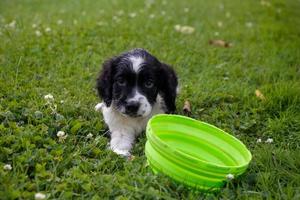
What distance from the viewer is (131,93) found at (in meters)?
4.69

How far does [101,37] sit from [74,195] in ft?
15.3

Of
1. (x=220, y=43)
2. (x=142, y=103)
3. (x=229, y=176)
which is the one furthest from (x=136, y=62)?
(x=220, y=43)

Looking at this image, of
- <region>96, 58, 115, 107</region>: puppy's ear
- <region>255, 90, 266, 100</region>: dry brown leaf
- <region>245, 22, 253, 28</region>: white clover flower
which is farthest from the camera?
<region>245, 22, 253, 28</region>: white clover flower

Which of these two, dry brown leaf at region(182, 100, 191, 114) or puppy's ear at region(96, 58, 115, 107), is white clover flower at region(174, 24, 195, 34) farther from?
puppy's ear at region(96, 58, 115, 107)

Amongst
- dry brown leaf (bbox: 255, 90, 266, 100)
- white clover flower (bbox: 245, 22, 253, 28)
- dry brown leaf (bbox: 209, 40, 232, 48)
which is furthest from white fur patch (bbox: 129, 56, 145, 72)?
white clover flower (bbox: 245, 22, 253, 28)

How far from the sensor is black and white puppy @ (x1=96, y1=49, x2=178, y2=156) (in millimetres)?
4645

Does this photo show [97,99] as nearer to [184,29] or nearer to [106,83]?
[106,83]

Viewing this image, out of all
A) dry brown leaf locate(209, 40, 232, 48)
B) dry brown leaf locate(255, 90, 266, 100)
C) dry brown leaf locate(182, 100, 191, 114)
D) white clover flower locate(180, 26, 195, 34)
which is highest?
dry brown leaf locate(182, 100, 191, 114)

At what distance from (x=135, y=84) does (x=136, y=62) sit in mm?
207

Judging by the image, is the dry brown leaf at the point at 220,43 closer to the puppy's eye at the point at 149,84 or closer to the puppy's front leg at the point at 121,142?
the puppy's eye at the point at 149,84

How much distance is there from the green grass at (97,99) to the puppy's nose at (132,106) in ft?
1.05

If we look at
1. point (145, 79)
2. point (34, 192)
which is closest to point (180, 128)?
point (145, 79)

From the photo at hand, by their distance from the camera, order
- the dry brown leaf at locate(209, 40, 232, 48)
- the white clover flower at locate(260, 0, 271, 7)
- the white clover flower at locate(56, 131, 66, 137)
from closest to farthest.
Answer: the white clover flower at locate(56, 131, 66, 137) < the dry brown leaf at locate(209, 40, 232, 48) < the white clover flower at locate(260, 0, 271, 7)

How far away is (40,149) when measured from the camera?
157 inches
